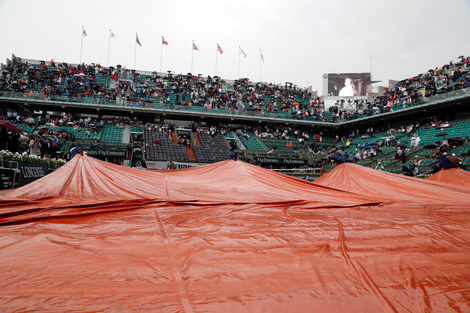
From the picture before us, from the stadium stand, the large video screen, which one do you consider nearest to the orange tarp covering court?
the stadium stand

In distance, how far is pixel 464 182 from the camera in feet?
24.0

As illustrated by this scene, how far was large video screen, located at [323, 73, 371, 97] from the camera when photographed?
35.8 m

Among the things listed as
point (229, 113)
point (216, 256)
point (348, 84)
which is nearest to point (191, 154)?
point (229, 113)

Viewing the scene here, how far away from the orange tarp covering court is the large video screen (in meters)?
35.1

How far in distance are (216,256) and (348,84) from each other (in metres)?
38.8

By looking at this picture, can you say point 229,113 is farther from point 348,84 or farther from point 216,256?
point 216,256

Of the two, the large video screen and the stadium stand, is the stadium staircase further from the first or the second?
the large video screen

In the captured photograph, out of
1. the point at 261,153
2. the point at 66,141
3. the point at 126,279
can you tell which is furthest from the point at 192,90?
the point at 126,279

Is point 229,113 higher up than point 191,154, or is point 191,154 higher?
point 229,113

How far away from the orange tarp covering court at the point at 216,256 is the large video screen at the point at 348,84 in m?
35.1

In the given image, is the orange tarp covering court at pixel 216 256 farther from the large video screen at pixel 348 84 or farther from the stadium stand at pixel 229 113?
the large video screen at pixel 348 84

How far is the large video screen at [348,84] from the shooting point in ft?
Result: 117

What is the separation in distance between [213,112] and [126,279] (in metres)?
24.9

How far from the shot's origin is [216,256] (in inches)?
71.0
